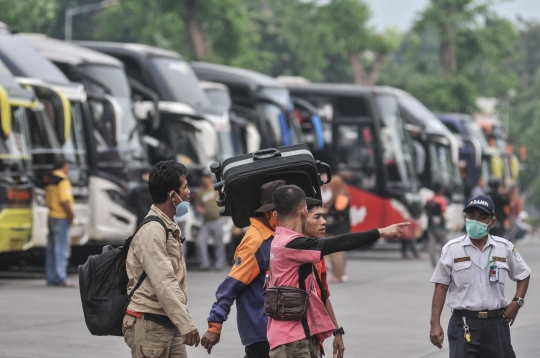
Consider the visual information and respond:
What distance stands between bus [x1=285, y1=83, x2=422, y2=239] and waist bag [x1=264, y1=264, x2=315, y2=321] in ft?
65.2

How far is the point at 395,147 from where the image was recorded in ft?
87.5

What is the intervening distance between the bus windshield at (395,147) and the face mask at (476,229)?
19524mm

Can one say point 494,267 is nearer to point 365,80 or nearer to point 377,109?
point 377,109

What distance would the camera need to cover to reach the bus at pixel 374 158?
26484 mm

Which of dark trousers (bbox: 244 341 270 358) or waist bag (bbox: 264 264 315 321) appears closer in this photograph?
waist bag (bbox: 264 264 315 321)

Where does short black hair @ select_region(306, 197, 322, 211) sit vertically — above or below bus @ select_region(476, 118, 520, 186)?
below

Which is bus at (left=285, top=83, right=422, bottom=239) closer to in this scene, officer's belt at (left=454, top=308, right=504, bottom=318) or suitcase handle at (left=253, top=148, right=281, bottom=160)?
officer's belt at (left=454, top=308, right=504, bottom=318)

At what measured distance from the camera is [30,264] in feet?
69.8

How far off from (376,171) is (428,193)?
4.17 meters

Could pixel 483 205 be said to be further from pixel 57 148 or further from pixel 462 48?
pixel 462 48

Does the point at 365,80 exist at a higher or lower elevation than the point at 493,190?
higher

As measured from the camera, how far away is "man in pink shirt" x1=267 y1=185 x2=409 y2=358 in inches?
232

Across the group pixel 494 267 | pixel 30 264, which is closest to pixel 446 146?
pixel 30 264

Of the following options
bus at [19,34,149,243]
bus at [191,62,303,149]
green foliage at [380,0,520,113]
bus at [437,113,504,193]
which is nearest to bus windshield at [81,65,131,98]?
bus at [19,34,149,243]
